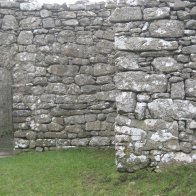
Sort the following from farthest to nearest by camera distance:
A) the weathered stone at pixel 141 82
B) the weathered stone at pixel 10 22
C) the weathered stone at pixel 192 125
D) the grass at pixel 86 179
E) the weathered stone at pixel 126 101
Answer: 1. the weathered stone at pixel 10 22
2. the weathered stone at pixel 126 101
3. the weathered stone at pixel 141 82
4. the weathered stone at pixel 192 125
5. the grass at pixel 86 179

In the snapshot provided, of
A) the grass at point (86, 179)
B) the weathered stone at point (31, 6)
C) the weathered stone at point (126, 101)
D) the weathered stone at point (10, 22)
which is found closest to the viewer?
the grass at point (86, 179)

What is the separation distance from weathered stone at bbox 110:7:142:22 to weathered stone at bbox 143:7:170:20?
11 cm

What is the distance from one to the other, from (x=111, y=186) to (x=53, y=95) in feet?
11.7

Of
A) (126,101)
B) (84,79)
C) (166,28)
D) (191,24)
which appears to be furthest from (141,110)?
(84,79)

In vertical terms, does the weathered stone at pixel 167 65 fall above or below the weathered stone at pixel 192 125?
above

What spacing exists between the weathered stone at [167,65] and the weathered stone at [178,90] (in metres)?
0.24

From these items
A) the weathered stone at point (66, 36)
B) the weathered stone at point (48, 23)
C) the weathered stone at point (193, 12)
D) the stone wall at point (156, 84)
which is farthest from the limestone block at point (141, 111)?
the weathered stone at point (48, 23)

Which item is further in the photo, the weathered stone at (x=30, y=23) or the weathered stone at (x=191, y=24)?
the weathered stone at (x=30, y=23)

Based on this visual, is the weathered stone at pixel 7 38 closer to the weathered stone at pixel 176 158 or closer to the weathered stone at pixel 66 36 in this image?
the weathered stone at pixel 66 36

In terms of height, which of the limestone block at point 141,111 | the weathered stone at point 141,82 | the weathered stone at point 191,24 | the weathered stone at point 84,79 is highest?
the weathered stone at point 191,24

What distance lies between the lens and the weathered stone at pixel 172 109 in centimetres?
672

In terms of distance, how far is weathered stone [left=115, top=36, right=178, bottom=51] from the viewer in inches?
267

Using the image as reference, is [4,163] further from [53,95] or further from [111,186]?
[111,186]

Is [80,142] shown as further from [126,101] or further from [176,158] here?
[176,158]
